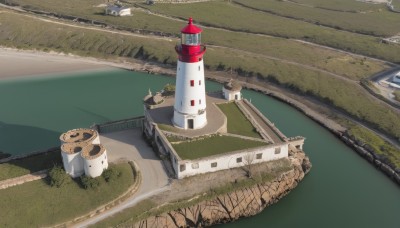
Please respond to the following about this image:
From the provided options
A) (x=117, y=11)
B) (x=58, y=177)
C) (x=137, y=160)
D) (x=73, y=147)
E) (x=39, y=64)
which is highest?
(x=117, y=11)

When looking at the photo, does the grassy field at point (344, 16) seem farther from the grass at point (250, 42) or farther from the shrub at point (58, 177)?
the shrub at point (58, 177)

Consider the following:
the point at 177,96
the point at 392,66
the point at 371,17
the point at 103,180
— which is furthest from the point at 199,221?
the point at 371,17

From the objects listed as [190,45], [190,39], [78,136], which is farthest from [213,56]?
[78,136]

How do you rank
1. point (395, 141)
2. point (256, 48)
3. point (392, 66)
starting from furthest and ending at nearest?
point (256, 48) < point (392, 66) < point (395, 141)

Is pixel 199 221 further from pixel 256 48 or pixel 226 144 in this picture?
pixel 256 48

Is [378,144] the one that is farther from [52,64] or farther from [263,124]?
[52,64]

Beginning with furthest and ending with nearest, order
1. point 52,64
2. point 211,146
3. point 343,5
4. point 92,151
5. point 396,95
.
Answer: point 343,5
point 52,64
point 396,95
point 211,146
point 92,151
